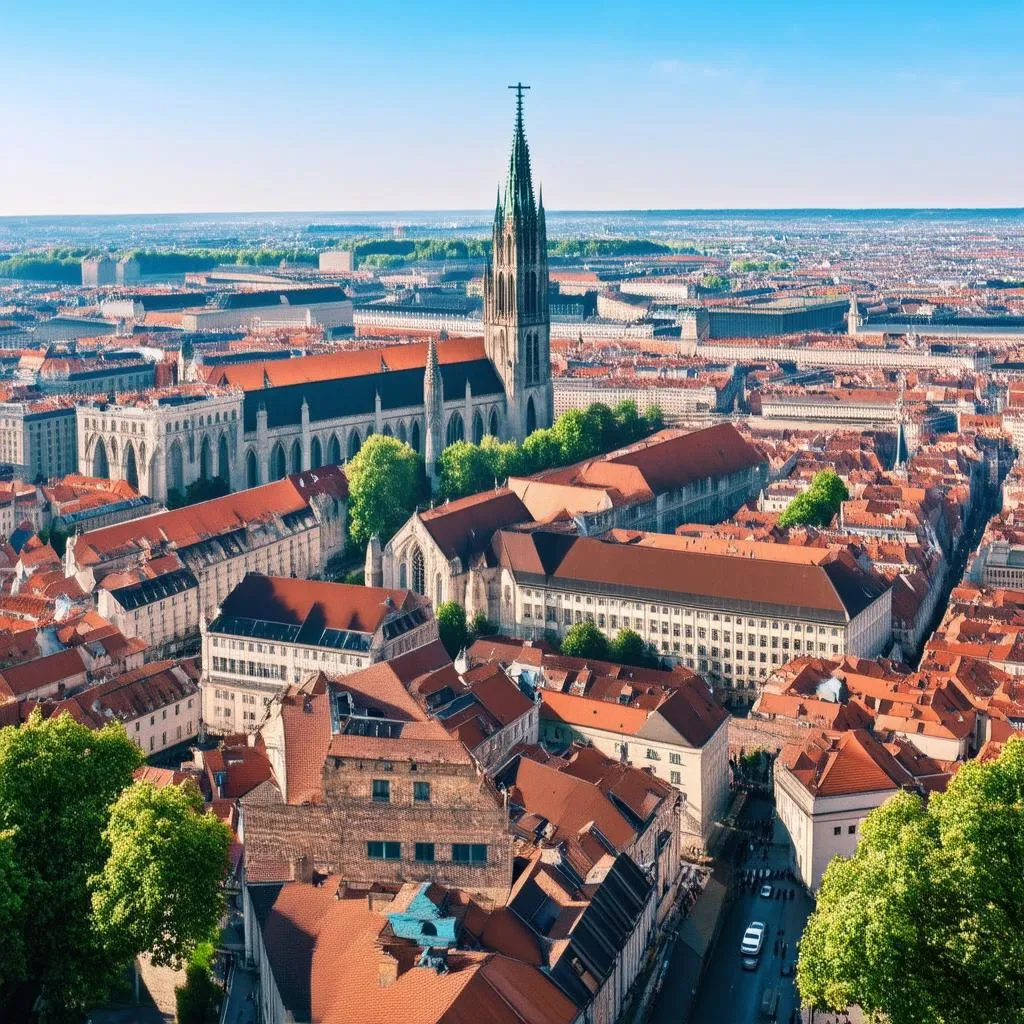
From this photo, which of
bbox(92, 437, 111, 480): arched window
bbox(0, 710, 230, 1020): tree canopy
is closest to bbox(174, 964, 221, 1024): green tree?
bbox(0, 710, 230, 1020): tree canopy

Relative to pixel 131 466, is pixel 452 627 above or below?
below

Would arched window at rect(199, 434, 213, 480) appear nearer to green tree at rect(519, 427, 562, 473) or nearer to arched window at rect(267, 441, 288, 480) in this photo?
arched window at rect(267, 441, 288, 480)

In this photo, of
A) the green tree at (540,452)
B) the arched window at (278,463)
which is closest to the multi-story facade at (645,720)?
the green tree at (540,452)

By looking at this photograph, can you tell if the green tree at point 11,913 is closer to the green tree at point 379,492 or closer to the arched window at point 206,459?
the green tree at point 379,492

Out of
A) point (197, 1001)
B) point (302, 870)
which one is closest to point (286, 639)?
point (197, 1001)

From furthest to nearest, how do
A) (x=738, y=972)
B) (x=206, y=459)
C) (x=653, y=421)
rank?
(x=653, y=421), (x=206, y=459), (x=738, y=972)

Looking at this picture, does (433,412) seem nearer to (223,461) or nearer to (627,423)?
(223,461)
